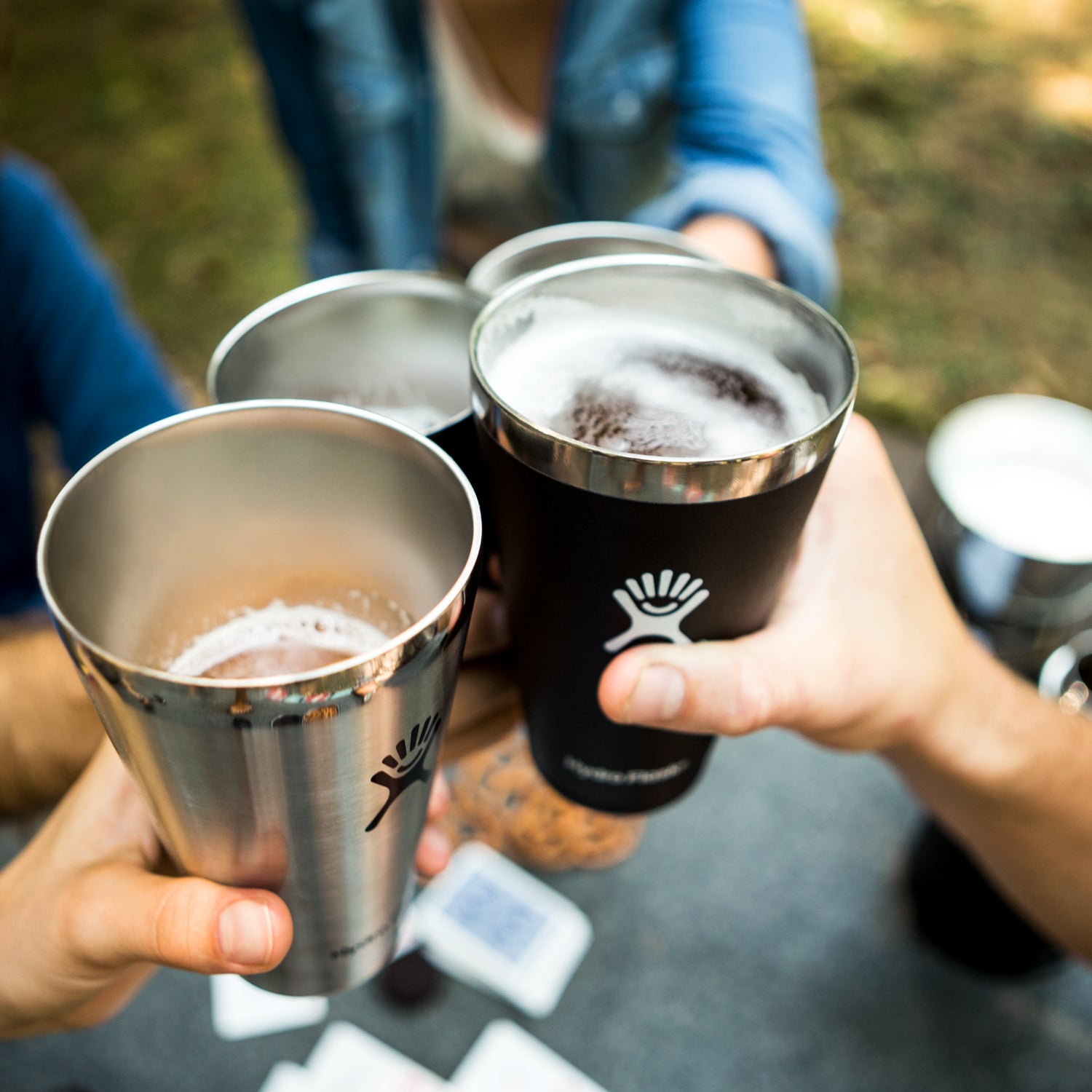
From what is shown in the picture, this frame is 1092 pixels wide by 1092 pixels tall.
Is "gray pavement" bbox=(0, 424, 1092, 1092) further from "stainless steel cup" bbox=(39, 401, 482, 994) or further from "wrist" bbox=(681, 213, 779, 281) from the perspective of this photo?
"wrist" bbox=(681, 213, 779, 281)

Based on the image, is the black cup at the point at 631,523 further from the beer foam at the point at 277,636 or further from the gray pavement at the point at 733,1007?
the gray pavement at the point at 733,1007

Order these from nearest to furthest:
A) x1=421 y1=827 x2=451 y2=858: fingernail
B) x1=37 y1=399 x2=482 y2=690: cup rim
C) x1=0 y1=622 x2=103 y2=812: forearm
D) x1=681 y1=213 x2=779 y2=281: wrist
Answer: x1=37 y1=399 x2=482 y2=690: cup rim → x1=421 y1=827 x2=451 y2=858: fingernail → x1=0 y1=622 x2=103 y2=812: forearm → x1=681 y1=213 x2=779 y2=281: wrist

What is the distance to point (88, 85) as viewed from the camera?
4.20 m

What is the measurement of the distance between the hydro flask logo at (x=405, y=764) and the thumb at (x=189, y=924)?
9 cm

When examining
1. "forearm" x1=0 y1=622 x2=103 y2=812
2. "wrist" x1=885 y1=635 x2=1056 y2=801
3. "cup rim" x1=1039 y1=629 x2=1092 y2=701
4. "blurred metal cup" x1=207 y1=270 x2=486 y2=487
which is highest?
"blurred metal cup" x1=207 y1=270 x2=486 y2=487

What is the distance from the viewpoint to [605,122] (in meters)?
1.73

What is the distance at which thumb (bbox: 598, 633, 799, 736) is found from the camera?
557 millimetres

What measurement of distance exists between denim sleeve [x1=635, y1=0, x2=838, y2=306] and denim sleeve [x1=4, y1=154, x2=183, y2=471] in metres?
0.85

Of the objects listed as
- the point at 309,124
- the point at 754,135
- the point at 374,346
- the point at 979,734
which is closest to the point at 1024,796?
the point at 979,734

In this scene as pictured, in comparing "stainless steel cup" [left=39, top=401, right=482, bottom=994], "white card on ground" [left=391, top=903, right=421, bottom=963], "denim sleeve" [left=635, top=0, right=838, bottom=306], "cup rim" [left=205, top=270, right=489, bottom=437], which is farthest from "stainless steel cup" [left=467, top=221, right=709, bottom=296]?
"white card on ground" [left=391, top=903, right=421, bottom=963]

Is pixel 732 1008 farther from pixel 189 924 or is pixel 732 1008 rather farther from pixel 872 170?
pixel 872 170

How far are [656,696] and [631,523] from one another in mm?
134

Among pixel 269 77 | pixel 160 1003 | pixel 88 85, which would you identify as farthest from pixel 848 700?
pixel 88 85

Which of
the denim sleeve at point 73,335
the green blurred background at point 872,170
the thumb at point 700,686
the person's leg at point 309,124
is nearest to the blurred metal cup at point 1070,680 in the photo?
the thumb at point 700,686
